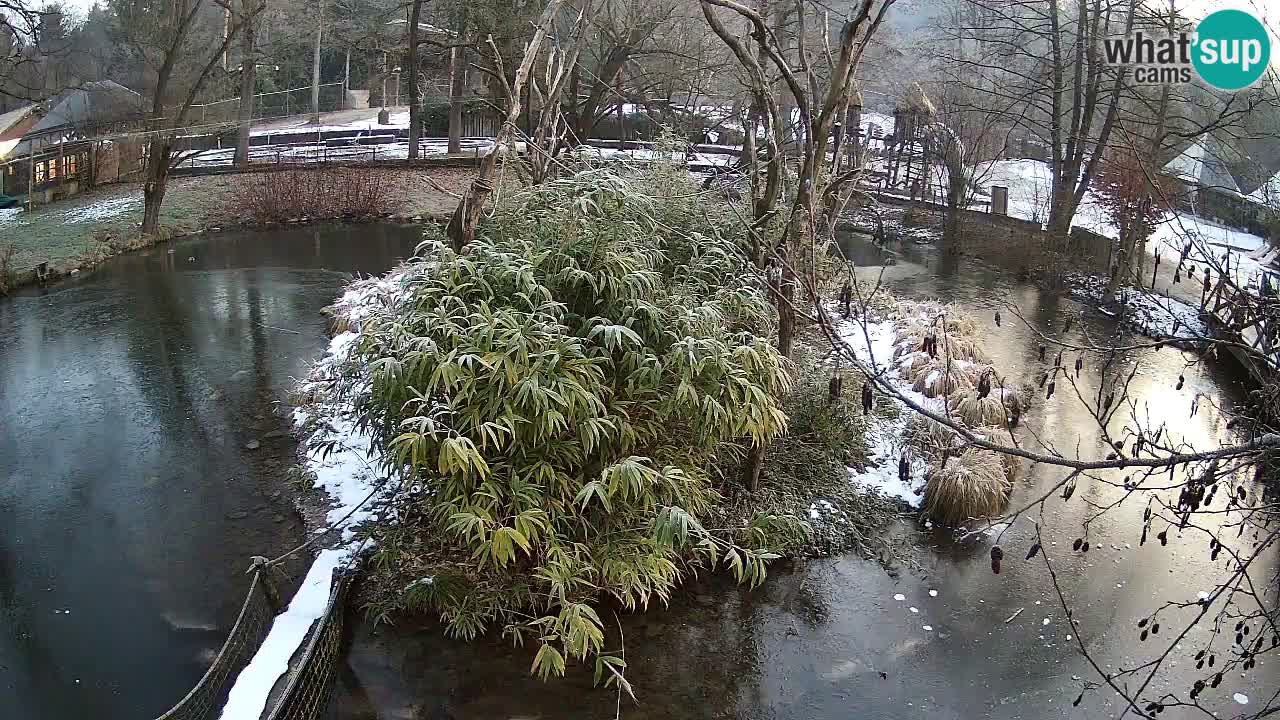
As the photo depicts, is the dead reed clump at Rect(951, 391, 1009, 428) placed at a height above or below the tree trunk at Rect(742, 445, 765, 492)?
above

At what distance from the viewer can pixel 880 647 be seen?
6.15 m

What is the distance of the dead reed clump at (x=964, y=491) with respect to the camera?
759cm

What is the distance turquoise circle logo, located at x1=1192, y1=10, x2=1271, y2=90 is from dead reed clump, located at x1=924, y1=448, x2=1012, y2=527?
12.0 ft

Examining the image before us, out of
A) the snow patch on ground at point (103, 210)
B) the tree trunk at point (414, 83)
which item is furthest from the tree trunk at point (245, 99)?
the tree trunk at point (414, 83)

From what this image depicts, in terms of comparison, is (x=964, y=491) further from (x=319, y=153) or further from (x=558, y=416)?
(x=319, y=153)

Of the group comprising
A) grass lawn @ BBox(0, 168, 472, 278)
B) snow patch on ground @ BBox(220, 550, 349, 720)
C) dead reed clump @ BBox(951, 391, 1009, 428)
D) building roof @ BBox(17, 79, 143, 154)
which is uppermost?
building roof @ BBox(17, 79, 143, 154)

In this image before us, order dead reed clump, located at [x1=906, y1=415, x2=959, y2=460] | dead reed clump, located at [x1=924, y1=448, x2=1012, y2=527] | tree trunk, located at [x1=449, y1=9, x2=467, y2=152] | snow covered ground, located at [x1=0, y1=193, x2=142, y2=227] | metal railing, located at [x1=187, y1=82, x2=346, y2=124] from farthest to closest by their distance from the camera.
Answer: metal railing, located at [x1=187, y1=82, x2=346, y2=124] → tree trunk, located at [x1=449, y1=9, x2=467, y2=152] → snow covered ground, located at [x1=0, y1=193, x2=142, y2=227] → dead reed clump, located at [x1=906, y1=415, x2=959, y2=460] → dead reed clump, located at [x1=924, y1=448, x2=1012, y2=527]

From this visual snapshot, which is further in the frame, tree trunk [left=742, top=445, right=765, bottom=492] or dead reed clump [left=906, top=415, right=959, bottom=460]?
dead reed clump [left=906, top=415, right=959, bottom=460]

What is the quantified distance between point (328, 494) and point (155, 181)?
1050cm

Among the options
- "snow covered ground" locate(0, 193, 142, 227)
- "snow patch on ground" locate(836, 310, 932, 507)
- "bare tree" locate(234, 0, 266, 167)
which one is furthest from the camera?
"bare tree" locate(234, 0, 266, 167)

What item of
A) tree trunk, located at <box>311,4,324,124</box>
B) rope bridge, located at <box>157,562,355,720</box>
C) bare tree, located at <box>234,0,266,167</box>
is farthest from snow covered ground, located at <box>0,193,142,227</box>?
rope bridge, located at <box>157,562,355,720</box>

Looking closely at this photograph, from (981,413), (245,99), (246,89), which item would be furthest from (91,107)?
(981,413)

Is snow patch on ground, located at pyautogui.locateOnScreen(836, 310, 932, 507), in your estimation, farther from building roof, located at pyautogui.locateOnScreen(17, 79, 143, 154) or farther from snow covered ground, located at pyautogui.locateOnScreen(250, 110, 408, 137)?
snow covered ground, located at pyautogui.locateOnScreen(250, 110, 408, 137)

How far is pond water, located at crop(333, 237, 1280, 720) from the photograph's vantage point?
559 centimetres
